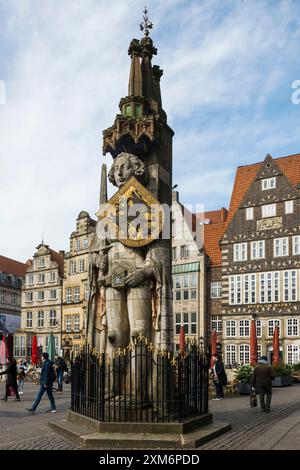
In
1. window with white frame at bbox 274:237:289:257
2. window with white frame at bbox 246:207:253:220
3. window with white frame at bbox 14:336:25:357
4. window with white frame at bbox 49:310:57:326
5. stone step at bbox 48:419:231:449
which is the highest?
window with white frame at bbox 246:207:253:220

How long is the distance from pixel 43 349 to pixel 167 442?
42642 millimetres

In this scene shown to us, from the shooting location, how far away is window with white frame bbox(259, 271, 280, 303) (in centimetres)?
3669

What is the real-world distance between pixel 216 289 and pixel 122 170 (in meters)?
31.1

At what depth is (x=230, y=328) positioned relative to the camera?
38.4m

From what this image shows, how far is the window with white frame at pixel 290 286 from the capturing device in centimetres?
3591

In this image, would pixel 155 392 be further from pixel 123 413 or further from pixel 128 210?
pixel 128 210

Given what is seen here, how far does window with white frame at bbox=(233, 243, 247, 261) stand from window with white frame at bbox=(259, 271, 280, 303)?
6.08ft

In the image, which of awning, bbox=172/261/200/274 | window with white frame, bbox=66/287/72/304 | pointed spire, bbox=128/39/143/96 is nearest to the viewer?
pointed spire, bbox=128/39/143/96

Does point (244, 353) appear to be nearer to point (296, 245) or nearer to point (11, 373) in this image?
point (296, 245)

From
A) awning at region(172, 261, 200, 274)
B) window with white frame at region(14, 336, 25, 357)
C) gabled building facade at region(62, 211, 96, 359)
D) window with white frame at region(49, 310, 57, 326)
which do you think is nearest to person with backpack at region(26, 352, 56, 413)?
awning at region(172, 261, 200, 274)

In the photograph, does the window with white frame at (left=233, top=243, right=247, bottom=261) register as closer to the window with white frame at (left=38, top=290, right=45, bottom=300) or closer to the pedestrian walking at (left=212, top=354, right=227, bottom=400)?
the window with white frame at (left=38, top=290, right=45, bottom=300)

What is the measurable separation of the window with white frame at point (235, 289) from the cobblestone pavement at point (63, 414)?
A: 20213 millimetres

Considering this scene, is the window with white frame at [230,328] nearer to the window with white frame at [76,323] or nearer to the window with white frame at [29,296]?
the window with white frame at [76,323]

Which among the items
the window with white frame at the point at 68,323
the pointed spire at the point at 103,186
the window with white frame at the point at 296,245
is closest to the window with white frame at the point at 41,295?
the window with white frame at the point at 68,323
